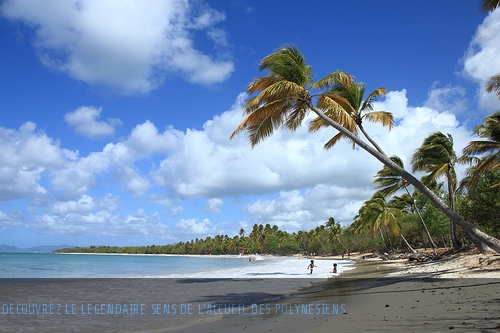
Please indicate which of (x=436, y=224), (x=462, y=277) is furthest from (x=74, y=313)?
(x=436, y=224)

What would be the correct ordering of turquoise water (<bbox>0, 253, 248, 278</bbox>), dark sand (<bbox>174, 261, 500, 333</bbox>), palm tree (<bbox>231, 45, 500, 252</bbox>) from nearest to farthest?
dark sand (<bbox>174, 261, 500, 333</bbox>) → palm tree (<bbox>231, 45, 500, 252</bbox>) → turquoise water (<bbox>0, 253, 248, 278</bbox>)

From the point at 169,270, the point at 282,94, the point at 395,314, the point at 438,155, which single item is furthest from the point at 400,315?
the point at 169,270

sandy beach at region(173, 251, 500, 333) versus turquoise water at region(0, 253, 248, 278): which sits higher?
sandy beach at region(173, 251, 500, 333)

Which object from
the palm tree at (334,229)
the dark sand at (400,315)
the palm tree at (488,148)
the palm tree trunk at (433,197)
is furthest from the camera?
the palm tree at (334,229)

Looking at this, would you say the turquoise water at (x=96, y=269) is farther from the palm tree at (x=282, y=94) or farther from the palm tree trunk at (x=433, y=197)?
the palm tree trunk at (x=433, y=197)

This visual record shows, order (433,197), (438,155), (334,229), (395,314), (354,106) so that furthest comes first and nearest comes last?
(334,229)
(438,155)
(354,106)
(433,197)
(395,314)

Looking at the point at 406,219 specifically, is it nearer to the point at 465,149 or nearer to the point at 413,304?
the point at 465,149

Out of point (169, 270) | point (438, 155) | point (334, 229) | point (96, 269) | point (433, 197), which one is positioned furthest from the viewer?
point (334, 229)

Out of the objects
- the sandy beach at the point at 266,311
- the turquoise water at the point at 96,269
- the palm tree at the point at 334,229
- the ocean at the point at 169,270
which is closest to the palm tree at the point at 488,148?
the sandy beach at the point at 266,311

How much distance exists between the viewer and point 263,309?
10.9 metres

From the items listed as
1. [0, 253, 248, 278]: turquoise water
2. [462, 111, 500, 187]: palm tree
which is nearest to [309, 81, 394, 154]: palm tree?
[462, 111, 500, 187]: palm tree

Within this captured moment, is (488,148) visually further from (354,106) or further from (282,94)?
(282,94)

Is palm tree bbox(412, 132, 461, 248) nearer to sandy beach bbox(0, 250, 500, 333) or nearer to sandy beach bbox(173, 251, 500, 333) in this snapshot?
sandy beach bbox(0, 250, 500, 333)

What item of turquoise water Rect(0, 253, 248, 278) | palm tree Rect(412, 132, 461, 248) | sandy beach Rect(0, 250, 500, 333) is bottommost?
turquoise water Rect(0, 253, 248, 278)
